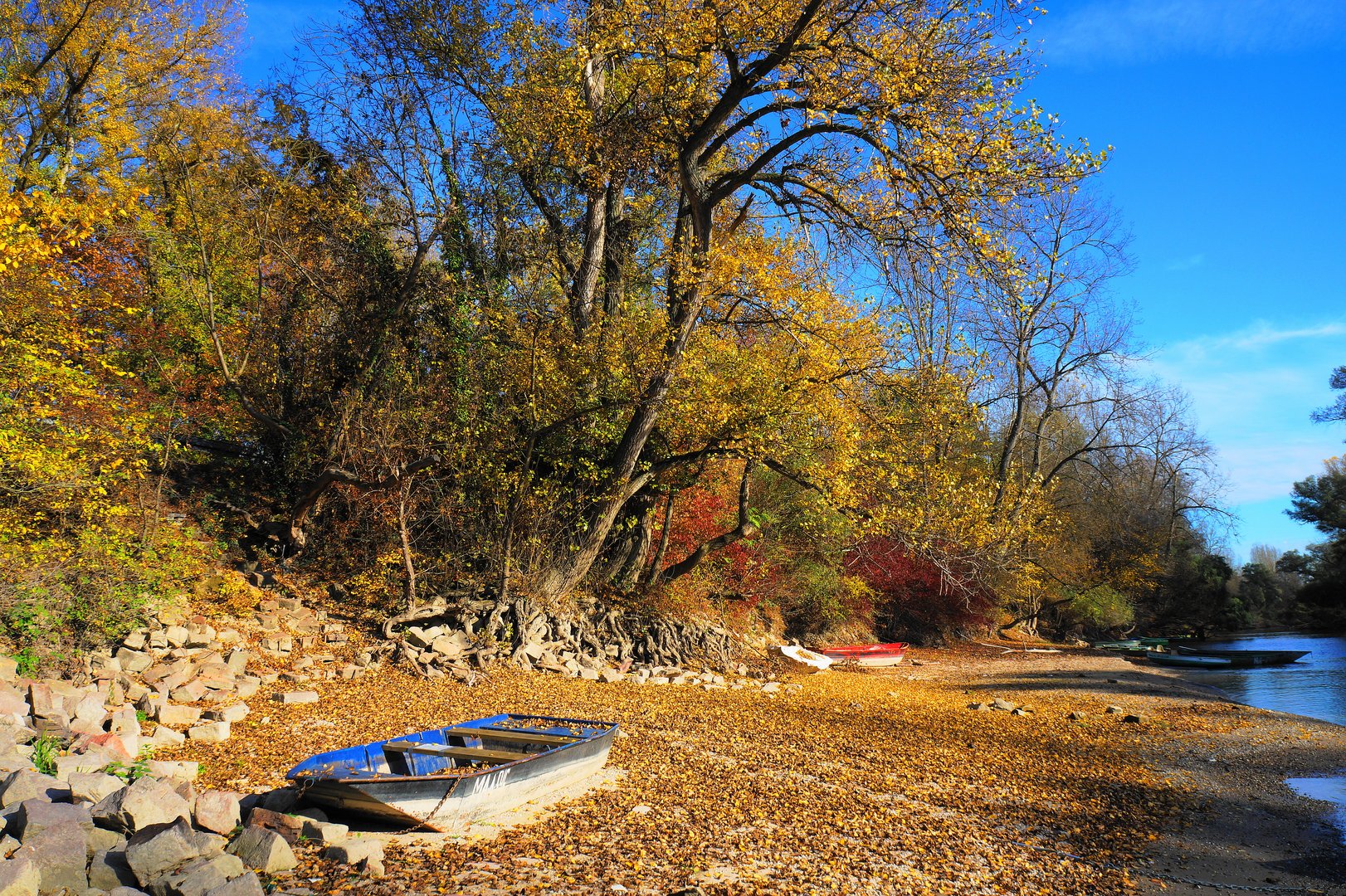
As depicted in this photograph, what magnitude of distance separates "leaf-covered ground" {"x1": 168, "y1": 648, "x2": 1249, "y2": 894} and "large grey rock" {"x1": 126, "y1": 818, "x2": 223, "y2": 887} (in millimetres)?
645

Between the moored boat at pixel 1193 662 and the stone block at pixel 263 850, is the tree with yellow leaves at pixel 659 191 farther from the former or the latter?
the moored boat at pixel 1193 662

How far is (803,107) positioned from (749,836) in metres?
10.9

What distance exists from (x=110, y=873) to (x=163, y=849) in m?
0.26

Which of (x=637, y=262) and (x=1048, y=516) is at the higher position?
(x=637, y=262)

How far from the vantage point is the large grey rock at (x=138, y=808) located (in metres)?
4.51

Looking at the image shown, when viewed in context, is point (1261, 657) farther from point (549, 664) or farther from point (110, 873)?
point (110, 873)

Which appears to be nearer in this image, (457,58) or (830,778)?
(830,778)

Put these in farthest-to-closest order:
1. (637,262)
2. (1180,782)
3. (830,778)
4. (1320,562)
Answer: (1320,562)
(637,262)
(1180,782)
(830,778)

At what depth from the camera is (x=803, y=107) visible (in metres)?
12.6

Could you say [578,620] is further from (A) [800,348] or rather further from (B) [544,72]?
(B) [544,72]

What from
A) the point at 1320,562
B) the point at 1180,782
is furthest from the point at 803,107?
the point at 1320,562

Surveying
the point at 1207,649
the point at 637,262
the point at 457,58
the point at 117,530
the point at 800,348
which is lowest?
the point at 1207,649

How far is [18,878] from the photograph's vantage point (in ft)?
12.0

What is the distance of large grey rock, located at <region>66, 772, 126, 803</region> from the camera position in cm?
473
